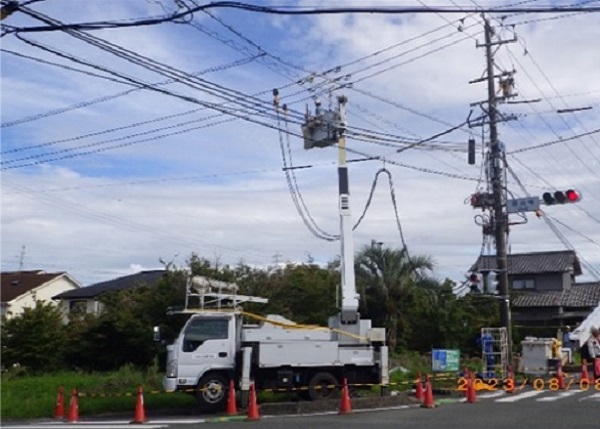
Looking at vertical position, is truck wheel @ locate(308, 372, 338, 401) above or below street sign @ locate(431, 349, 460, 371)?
below

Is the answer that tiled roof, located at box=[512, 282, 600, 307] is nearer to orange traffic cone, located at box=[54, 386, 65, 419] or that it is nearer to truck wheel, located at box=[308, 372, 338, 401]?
truck wheel, located at box=[308, 372, 338, 401]

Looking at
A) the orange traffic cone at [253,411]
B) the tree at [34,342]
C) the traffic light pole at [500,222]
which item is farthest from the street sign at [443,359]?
the tree at [34,342]

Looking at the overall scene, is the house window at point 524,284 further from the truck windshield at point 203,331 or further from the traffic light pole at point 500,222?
the truck windshield at point 203,331

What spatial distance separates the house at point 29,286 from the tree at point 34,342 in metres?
23.7

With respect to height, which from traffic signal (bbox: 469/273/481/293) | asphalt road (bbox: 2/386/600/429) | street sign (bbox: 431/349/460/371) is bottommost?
asphalt road (bbox: 2/386/600/429)

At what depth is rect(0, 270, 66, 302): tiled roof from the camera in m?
57.1

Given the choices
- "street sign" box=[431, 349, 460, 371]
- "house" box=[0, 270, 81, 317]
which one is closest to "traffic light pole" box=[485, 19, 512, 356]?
"street sign" box=[431, 349, 460, 371]

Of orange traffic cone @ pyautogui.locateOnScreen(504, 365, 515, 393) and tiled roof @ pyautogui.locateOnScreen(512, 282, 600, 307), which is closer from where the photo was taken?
orange traffic cone @ pyautogui.locateOnScreen(504, 365, 515, 393)

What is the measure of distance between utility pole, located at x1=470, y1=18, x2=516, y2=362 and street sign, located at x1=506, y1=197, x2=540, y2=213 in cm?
30

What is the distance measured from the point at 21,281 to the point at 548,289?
125 ft

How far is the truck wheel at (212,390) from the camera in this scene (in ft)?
62.5

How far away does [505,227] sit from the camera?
91.4ft

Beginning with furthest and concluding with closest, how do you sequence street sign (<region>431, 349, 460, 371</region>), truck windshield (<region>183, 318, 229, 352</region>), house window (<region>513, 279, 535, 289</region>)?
house window (<region>513, 279, 535, 289</region>) → street sign (<region>431, 349, 460, 371</region>) → truck windshield (<region>183, 318, 229, 352</region>)

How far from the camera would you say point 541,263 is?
56.1m
